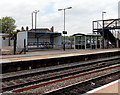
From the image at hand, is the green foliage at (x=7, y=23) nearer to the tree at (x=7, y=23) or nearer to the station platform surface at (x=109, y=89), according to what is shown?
the tree at (x=7, y=23)

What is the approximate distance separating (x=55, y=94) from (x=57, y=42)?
74.5 ft

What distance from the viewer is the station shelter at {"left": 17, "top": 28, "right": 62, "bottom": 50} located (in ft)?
79.7

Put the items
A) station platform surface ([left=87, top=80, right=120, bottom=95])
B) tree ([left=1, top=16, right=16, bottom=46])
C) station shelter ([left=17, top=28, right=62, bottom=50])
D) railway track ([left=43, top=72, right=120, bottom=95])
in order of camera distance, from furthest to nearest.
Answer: tree ([left=1, top=16, right=16, bottom=46])
station shelter ([left=17, top=28, right=62, bottom=50])
railway track ([left=43, top=72, right=120, bottom=95])
station platform surface ([left=87, top=80, right=120, bottom=95])

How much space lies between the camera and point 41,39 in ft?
89.9

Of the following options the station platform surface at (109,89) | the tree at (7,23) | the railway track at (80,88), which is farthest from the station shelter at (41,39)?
the tree at (7,23)

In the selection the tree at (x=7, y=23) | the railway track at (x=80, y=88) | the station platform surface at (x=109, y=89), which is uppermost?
the tree at (x=7, y=23)

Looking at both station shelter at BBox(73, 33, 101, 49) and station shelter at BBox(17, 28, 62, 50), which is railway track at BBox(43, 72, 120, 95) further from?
station shelter at BBox(73, 33, 101, 49)

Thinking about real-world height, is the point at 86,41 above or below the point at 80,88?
above

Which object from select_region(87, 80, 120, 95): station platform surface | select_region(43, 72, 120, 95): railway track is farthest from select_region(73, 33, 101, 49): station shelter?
select_region(87, 80, 120, 95): station platform surface

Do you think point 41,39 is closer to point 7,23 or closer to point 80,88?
point 80,88

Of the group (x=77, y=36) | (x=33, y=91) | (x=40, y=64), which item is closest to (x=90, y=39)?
(x=77, y=36)

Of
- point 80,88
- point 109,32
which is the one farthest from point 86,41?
point 80,88

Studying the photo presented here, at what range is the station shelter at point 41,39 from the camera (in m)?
24.3

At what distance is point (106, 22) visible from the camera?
32.8m
